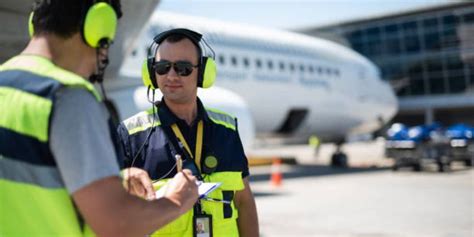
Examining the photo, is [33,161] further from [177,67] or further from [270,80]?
[270,80]

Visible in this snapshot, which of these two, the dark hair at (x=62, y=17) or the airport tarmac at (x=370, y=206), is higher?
the dark hair at (x=62, y=17)

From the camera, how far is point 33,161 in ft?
5.41

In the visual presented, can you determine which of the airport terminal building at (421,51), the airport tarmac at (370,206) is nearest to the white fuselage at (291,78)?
the airport tarmac at (370,206)

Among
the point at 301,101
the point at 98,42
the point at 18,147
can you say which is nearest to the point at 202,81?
the point at 98,42

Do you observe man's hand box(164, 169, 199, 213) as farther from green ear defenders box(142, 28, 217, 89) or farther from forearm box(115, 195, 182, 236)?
green ear defenders box(142, 28, 217, 89)

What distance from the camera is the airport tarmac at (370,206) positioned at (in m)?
8.54

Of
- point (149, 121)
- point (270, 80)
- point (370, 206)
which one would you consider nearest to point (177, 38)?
point (149, 121)

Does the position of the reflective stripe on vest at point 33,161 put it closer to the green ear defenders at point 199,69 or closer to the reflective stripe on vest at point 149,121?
the reflective stripe on vest at point 149,121

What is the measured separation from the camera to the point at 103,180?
1.63m

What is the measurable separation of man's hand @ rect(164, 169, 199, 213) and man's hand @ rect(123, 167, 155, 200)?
0.07 m

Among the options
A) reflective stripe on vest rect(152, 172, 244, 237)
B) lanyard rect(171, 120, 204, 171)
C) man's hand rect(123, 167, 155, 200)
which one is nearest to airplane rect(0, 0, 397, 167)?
lanyard rect(171, 120, 204, 171)

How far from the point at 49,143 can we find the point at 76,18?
395mm

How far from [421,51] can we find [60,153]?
51946 millimetres

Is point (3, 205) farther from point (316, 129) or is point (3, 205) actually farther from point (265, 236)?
point (316, 129)
